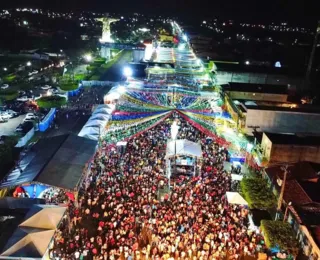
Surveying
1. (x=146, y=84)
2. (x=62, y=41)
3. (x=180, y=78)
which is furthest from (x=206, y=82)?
(x=62, y=41)

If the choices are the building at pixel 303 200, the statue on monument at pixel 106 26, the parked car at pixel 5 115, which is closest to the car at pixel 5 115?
the parked car at pixel 5 115

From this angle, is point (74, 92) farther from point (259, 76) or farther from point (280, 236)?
point (280, 236)

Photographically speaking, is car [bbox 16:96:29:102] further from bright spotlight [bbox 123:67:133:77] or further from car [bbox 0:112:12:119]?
bright spotlight [bbox 123:67:133:77]

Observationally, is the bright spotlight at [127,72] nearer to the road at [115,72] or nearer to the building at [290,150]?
the road at [115,72]

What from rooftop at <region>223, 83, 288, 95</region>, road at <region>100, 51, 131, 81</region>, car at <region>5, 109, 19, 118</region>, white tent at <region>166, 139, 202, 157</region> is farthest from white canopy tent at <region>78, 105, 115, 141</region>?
road at <region>100, 51, 131, 81</region>

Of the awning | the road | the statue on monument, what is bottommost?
the road
